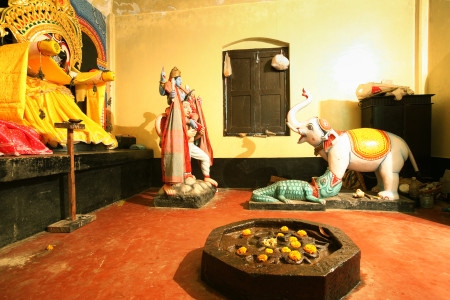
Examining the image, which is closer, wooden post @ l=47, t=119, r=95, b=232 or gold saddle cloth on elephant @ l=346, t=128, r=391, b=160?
wooden post @ l=47, t=119, r=95, b=232

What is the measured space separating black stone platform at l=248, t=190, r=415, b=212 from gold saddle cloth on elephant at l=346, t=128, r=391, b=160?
562 mm

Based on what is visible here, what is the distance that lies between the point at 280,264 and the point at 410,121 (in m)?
3.68

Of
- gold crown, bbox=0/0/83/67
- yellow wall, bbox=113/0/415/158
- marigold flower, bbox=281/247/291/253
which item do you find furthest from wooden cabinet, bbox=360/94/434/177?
gold crown, bbox=0/0/83/67

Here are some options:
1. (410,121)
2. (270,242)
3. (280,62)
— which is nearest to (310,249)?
(270,242)

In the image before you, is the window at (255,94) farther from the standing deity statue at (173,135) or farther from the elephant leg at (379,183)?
the elephant leg at (379,183)

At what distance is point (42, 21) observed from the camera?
3.46 metres

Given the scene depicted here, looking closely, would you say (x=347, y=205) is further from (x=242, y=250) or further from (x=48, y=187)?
(x=48, y=187)

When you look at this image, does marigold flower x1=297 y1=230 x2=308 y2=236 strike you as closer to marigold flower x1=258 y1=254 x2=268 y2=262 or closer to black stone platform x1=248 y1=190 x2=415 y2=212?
marigold flower x1=258 y1=254 x2=268 y2=262

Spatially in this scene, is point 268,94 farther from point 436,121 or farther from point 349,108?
point 436,121

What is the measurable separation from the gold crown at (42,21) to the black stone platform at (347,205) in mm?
3672

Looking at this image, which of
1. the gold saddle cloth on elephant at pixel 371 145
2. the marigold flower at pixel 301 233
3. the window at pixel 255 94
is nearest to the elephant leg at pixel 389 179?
the gold saddle cloth on elephant at pixel 371 145

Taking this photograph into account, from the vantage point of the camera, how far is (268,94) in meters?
4.75

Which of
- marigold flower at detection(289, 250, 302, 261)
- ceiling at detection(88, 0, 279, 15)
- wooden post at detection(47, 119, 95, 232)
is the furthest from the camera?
ceiling at detection(88, 0, 279, 15)

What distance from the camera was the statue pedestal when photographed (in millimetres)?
3363
